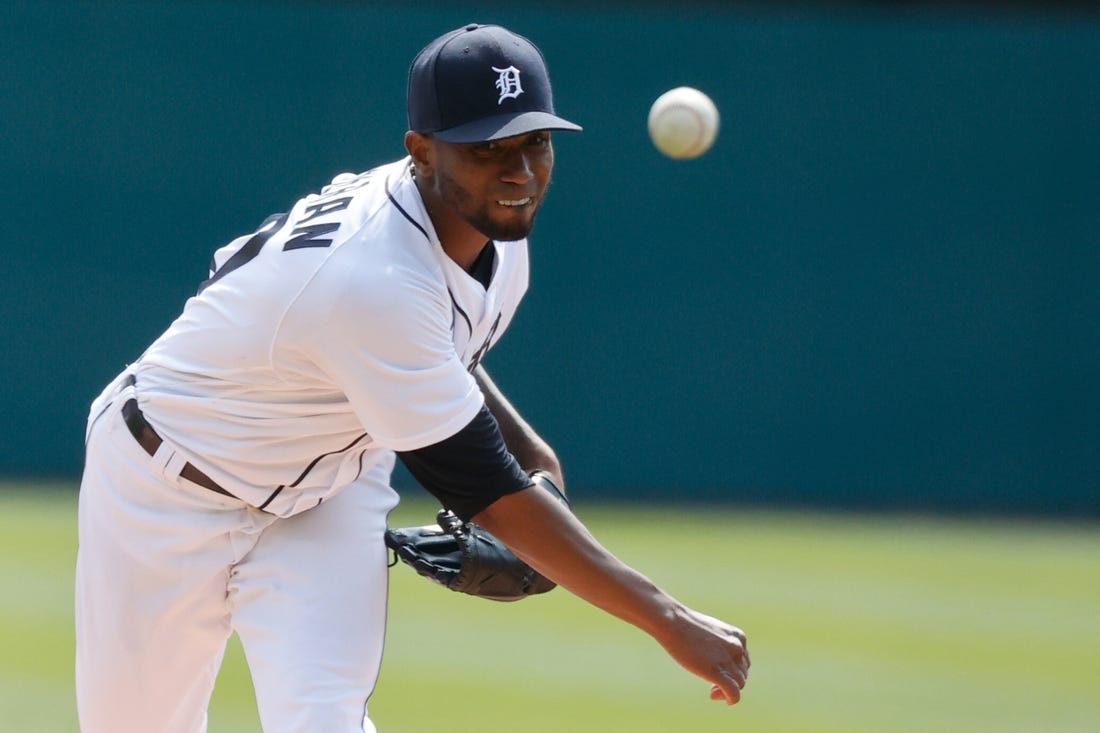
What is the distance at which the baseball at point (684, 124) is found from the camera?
15.6 feet

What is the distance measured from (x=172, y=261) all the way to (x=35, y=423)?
1.59 meters

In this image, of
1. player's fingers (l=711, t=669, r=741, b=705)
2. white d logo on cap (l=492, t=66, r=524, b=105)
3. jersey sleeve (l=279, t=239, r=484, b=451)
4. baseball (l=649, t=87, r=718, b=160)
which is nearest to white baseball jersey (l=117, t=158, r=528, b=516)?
jersey sleeve (l=279, t=239, r=484, b=451)

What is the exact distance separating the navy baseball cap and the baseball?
36.4 inches

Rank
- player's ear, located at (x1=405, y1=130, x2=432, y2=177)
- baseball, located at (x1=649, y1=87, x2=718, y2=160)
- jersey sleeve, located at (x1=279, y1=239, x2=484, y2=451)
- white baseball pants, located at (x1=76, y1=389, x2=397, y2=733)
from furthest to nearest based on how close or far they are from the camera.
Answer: baseball, located at (x1=649, y1=87, x2=718, y2=160)
white baseball pants, located at (x1=76, y1=389, x2=397, y2=733)
player's ear, located at (x1=405, y1=130, x2=432, y2=177)
jersey sleeve, located at (x1=279, y1=239, x2=484, y2=451)

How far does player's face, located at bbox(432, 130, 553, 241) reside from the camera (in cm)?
385

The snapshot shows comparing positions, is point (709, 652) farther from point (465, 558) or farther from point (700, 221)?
point (700, 221)

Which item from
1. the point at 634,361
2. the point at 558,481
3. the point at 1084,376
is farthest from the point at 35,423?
the point at 558,481

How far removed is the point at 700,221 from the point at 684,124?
26.3 feet

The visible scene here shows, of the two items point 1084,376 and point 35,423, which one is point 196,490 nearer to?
point 35,423

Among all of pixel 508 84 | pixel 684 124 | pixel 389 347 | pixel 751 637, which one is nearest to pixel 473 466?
pixel 389 347

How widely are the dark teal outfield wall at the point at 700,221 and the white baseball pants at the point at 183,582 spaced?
27.3 feet

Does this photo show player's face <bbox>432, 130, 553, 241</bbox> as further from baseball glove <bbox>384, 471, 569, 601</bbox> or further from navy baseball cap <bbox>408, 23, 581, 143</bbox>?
baseball glove <bbox>384, 471, 569, 601</bbox>

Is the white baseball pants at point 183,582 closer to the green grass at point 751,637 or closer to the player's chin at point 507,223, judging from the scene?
the player's chin at point 507,223

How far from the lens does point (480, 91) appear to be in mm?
3797
